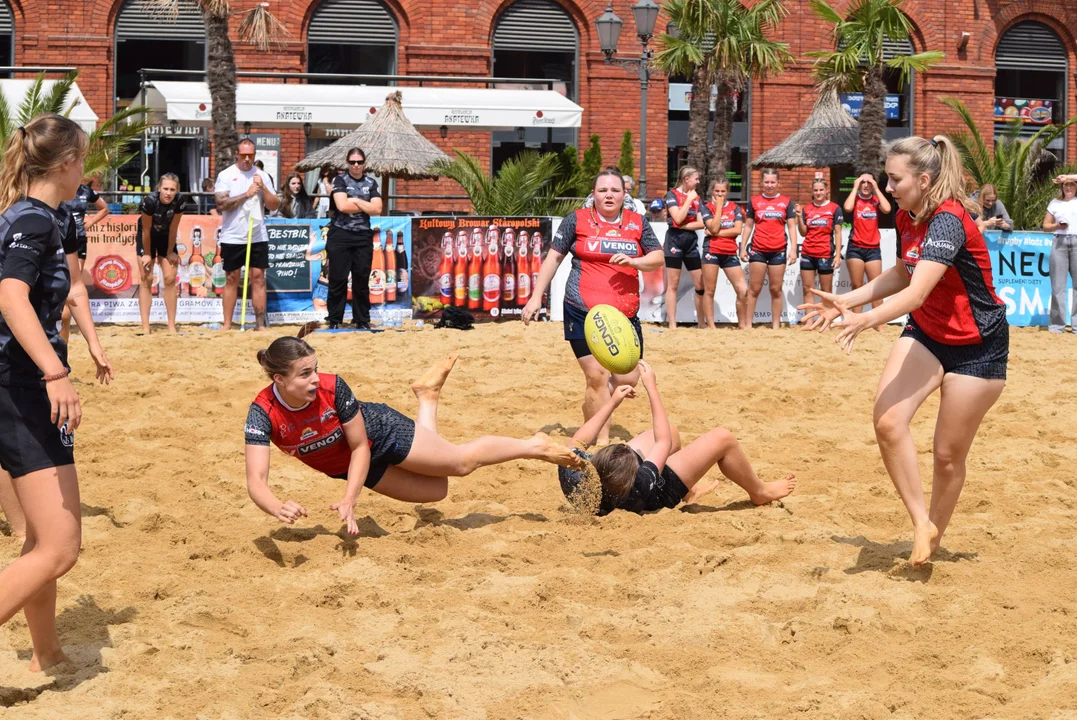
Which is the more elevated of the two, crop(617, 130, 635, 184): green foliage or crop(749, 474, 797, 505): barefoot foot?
crop(617, 130, 635, 184): green foliage

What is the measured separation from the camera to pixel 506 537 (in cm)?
611

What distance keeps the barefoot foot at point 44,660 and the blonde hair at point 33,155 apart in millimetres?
1533

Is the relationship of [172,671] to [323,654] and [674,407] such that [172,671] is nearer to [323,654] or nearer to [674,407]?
[323,654]

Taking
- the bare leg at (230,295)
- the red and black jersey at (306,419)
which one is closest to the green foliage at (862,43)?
the bare leg at (230,295)

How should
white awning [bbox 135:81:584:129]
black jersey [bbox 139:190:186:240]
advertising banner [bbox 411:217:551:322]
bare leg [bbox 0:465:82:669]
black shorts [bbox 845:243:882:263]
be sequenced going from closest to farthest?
bare leg [bbox 0:465:82:669] → black jersey [bbox 139:190:186:240] → black shorts [bbox 845:243:882:263] → advertising banner [bbox 411:217:551:322] → white awning [bbox 135:81:584:129]

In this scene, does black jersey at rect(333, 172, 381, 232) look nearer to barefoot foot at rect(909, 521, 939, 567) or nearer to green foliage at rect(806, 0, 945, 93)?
barefoot foot at rect(909, 521, 939, 567)

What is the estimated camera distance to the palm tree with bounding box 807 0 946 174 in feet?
69.5

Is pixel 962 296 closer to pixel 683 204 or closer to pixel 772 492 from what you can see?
pixel 772 492

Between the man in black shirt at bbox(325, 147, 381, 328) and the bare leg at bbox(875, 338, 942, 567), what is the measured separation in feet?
29.5

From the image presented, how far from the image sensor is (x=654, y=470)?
6.45m

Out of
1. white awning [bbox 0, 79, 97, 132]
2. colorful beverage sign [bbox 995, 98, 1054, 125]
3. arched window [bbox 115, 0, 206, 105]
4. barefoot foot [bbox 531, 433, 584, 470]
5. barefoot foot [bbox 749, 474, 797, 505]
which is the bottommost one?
barefoot foot [bbox 749, 474, 797, 505]

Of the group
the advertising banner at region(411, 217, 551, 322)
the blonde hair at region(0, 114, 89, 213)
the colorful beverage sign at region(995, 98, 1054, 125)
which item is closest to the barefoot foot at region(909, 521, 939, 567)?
the blonde hair at region(0, 114, 89, 213)

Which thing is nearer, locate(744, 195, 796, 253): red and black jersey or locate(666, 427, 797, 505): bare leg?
locate(666, 427, 797, 505): bare leg

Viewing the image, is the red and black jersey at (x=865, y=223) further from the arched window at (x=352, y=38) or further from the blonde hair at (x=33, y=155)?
the arched window at (x=352, y=38)
